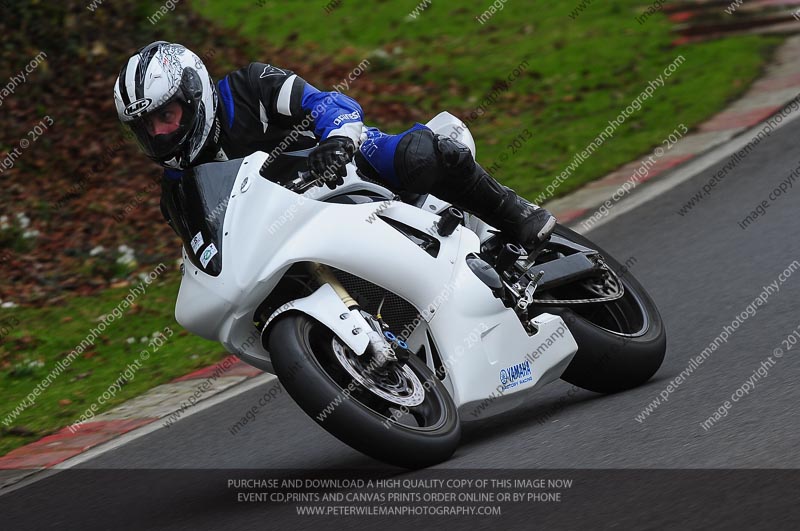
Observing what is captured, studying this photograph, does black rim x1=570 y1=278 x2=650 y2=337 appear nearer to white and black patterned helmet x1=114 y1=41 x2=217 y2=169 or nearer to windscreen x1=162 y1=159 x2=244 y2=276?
windscreen x1=162 y1=159 x2=244 y2=276

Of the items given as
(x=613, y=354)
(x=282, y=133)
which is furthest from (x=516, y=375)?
(x=282, y=133)

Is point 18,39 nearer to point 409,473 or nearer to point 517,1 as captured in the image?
point 517,1

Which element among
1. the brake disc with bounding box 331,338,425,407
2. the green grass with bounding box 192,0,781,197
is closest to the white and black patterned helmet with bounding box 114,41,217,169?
the brake disc with bounding box 331,338,425,407

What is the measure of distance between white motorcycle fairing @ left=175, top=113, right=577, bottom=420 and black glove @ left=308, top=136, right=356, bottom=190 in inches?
4.4

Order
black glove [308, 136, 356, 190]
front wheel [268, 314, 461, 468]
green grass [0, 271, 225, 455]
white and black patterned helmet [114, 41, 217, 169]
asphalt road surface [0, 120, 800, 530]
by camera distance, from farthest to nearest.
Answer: green grass [0, 271, 225, 455] < white and black patterned helmet [114, 41, 217, 169] < black glove [308, 136, 356, 190] < front wheel [268, 314, 461, 468] < asphalt road surface [0, 120, 800, 530]

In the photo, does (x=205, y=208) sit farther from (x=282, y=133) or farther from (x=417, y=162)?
(x=417, y=162)

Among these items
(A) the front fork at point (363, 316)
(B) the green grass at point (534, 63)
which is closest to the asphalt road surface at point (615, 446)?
(A) the front fork at point (363, 316)

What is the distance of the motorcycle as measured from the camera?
4.52 m

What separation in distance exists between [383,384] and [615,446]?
34.5 inches

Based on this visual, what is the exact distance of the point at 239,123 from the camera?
5.27 meters

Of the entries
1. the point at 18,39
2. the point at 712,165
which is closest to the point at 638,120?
the point at 712,165

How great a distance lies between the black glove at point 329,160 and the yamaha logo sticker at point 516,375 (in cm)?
105

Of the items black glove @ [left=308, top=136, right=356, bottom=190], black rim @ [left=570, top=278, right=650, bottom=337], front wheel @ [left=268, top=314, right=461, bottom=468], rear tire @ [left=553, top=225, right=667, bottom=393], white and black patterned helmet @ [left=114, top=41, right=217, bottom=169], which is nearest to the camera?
front wheel @ [left=268, top=314, right=461, bottom=468]

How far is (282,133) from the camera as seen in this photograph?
536 cm
